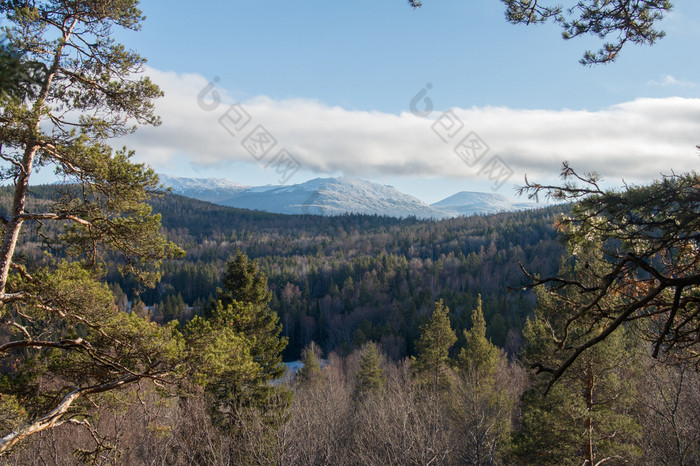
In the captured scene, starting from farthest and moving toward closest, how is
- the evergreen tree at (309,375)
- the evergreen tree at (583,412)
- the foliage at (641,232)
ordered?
the evergreen tree at (309,375) < the evergreen tree at (583,412) < the foliage at (641,232)

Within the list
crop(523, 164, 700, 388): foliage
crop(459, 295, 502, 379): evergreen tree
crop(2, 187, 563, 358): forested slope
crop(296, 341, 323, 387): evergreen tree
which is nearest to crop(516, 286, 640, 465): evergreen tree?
crop(523, 164, 700, 388): foliage

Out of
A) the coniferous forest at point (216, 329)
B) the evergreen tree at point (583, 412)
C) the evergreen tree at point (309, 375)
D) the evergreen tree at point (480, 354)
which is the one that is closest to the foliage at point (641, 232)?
the coniferous forest at point (216, 329)

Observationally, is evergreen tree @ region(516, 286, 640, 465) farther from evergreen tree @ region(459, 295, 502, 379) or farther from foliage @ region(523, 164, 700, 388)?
evergreen tree @ region(459, 295, 502, 379)

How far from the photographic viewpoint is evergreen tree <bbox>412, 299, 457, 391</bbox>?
24219 mm

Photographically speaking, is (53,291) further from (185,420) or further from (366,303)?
(366,303)

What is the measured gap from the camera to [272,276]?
8500cm

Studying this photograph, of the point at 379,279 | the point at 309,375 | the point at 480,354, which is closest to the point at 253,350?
the point at 480,354

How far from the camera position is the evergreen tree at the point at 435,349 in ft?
79.5

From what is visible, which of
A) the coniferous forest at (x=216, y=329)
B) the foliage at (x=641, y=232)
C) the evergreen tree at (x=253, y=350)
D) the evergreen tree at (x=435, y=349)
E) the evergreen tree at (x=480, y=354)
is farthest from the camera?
the evergreen tree at (x=435, y=349)

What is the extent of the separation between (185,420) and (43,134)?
770 cm

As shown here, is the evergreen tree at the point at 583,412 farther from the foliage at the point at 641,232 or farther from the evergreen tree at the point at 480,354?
the evergreen tree at the point at 480,354

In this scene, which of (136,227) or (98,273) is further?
(98,273)

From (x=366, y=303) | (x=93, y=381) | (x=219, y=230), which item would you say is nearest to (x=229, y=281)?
(x=93, y=381)

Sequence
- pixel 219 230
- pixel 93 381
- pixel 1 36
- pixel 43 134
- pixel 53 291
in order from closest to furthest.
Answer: pixel 1 36 → pixel 43 134 → pixel 53 291 → pixel 93 381 → pixel 219 230
